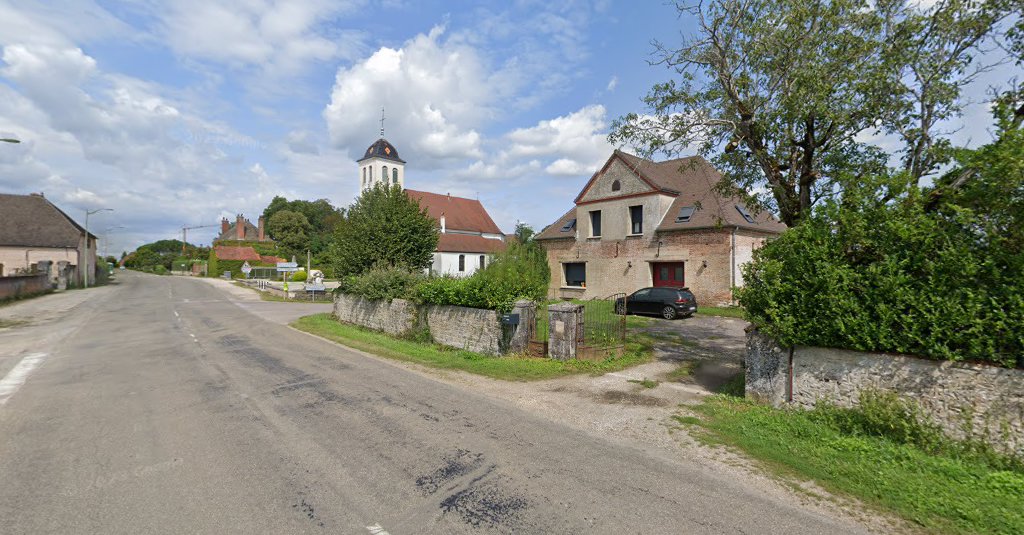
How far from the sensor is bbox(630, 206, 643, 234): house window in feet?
85.9

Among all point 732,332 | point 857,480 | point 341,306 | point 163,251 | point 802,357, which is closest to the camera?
point 857,480

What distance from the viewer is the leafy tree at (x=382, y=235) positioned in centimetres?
1936

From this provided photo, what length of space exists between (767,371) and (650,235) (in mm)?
18548

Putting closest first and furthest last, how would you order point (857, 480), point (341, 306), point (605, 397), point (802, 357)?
point (857, 480)
point (802, 357)
point (605, 397)
point (341, 306)

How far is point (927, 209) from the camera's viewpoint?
21.8ft

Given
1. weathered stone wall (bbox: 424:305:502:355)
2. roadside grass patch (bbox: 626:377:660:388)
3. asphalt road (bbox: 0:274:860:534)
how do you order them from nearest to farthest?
asphalt road (bbox: 0:274:860:534) → roadside grass patch (bbox: 626:377:660:388) → weathered stone wall (bbox: 424:305:502:355)

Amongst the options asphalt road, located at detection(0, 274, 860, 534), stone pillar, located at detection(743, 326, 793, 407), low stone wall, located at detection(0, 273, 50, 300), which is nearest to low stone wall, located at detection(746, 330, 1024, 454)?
stone pillar, located at detection(743, 326, 793, 407)

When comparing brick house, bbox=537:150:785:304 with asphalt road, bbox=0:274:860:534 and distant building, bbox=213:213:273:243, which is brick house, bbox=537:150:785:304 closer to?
asphalt road, bbox=0:274:860:534

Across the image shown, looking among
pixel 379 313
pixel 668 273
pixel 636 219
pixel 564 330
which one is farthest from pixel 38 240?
pixel 564 330

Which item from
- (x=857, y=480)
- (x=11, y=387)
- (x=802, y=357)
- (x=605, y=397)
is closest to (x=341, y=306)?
(x=11, y=387)

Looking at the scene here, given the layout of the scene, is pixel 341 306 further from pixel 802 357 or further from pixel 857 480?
pixel 857 480

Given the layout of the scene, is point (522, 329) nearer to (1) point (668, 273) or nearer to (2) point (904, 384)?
(2) point (904, 384)

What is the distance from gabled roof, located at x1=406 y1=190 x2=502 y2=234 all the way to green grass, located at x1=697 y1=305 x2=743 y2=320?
121 ft

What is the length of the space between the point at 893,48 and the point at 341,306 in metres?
19.1
